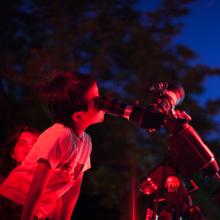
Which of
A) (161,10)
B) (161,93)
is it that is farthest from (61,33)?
(161,93)

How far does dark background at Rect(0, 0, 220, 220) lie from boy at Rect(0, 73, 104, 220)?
6.05 ft

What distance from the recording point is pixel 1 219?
7.61ft

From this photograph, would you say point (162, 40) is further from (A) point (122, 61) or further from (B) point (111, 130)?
(B) point (111, 130)

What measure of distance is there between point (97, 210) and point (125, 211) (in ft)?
2.38

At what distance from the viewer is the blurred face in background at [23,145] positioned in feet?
7.86

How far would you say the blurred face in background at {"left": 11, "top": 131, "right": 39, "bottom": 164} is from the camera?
2397 mm

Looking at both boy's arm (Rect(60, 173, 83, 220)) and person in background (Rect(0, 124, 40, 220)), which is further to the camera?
person in background (Rect(0, 124, 40, 220))

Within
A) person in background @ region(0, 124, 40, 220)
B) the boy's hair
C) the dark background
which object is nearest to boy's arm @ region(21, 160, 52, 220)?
the boy's hair

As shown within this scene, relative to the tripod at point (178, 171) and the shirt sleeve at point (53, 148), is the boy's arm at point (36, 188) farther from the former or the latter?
the tripod at point (178, 171)

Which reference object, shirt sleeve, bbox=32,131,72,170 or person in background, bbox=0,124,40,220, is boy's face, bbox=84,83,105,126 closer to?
shirt sleeve, bbox=32,131,72,170

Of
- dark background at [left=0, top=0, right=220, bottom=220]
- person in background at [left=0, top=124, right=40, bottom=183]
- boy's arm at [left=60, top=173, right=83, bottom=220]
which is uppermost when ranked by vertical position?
dark background at [left=0, top=0, right=220, bottom=220]

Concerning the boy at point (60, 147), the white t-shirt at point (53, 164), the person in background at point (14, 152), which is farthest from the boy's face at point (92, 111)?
the person in background at point (14, 152)

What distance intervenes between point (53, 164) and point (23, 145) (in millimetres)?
1052

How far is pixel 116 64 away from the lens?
12.9 feet
